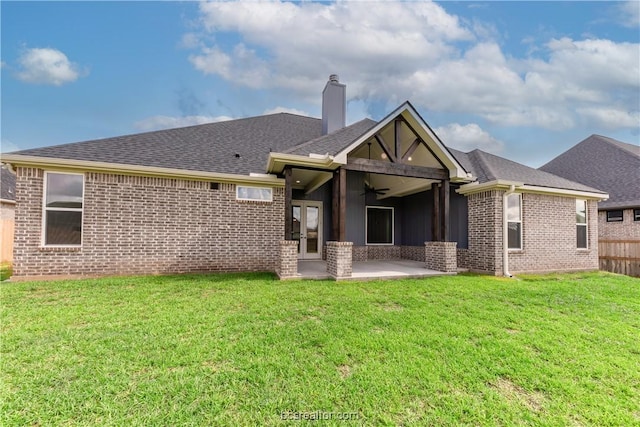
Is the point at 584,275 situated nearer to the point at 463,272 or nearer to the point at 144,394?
the point at 463,272

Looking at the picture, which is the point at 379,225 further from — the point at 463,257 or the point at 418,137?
the point at 418,137

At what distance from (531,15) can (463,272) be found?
9.19 metres

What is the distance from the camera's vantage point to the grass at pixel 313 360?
2.18 m

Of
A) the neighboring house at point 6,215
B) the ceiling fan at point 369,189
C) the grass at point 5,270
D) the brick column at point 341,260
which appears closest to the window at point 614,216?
the ceiling fan at point 369,189

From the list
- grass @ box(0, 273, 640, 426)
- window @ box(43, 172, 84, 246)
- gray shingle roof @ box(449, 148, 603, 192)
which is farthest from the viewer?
gray shingle roof @ box(449, 148, 603, 192)

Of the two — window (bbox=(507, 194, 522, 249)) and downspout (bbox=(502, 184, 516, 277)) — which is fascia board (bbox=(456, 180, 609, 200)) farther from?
window (bbox=(507, 194, 522, 249))

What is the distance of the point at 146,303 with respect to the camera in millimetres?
4836

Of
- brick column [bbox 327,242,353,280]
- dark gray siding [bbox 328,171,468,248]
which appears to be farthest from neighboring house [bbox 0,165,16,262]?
brick column [bbox 327,242,353,280]

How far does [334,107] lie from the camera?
39.6 feet

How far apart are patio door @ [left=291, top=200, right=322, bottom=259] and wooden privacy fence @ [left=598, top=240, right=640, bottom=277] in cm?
1204

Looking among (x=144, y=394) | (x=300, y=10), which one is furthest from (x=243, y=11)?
(x=144, y=394)

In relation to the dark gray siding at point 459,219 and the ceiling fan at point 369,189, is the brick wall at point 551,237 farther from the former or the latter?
A: the ceiling fan at point 369,189

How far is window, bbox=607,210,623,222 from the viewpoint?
1209 cm

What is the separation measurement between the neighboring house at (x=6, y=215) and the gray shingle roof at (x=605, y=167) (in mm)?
24591
